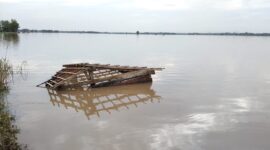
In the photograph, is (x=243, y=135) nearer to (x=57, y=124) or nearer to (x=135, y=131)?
(x=135, y=131)

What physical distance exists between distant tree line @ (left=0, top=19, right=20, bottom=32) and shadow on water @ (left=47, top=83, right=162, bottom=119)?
4893 inches

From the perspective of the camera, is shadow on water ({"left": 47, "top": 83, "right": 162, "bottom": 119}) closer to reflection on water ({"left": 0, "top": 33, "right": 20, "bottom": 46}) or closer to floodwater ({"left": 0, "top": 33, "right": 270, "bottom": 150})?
floodwater ({"left": 0, "top": 33, "right": 270, "bottom": 150})

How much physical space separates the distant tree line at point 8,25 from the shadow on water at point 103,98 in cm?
12427

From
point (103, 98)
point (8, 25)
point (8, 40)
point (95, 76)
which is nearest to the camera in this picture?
point (103, 98)

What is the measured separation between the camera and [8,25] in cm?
13325

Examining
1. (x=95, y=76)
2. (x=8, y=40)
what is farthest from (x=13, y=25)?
(x=95, y=76)

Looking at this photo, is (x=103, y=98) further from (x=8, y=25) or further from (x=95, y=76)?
(x=8, y=25)

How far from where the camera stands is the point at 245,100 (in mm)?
14961

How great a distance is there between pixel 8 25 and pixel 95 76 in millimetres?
123938

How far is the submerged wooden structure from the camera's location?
17039 millimetres

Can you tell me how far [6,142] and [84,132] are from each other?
267 centimetres

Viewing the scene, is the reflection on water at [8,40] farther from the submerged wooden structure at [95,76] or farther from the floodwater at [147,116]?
the floodwater at [147,116]

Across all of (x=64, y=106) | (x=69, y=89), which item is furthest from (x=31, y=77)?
(x=64, y=106)

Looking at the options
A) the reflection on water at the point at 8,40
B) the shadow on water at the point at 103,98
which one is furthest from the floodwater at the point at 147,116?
the reflection on water at the point at 8,40
